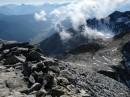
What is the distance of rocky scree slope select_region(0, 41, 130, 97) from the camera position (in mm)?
57906

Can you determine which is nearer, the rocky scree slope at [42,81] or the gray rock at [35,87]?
the rocky scree slope at [42,81]

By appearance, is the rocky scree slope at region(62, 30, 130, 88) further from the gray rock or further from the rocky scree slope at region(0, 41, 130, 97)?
the gray rock

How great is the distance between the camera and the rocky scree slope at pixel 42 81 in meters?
57.9

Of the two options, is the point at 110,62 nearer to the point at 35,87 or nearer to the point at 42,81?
the point at 42,81

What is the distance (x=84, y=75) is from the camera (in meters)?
85.9

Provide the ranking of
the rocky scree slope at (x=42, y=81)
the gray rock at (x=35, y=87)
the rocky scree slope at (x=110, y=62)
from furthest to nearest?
1. the rocky scree slope at (x=110, y=62)
2. the gray rock at (x=35, y=87)
3. the rocky scree slope at (x=42, y=81)

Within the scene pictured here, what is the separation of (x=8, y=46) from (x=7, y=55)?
14.7 m

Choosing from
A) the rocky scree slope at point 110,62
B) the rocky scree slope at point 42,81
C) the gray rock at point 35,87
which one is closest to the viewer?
the rocky scree slope at point 42,81

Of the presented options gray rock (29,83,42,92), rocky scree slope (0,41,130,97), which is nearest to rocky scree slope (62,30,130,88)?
rocky scree slope (0,41,130,97)

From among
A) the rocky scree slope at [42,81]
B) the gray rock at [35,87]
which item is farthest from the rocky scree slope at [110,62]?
the gray rock at [35,87]

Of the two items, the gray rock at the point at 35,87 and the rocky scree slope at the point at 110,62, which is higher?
the gray rock at the point at 35,87

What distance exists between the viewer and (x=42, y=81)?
6172 cm

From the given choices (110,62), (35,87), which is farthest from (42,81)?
(110,62)

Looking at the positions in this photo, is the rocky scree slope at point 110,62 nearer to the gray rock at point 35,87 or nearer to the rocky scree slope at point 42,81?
the rocky scree slope at point 42,81
